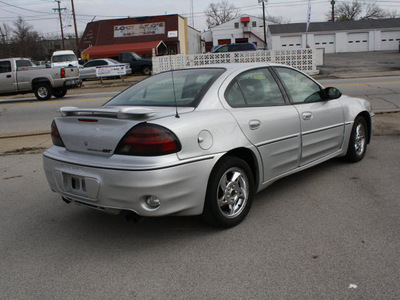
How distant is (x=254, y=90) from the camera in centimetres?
425

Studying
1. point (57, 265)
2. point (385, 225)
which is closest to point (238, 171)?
point (385, 225)

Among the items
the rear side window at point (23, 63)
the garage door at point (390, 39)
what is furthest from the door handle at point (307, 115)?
the garage door at point (390, 39)

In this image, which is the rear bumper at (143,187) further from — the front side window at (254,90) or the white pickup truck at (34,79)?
the white pickup truck at (34,79)

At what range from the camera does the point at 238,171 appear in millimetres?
→ 3795

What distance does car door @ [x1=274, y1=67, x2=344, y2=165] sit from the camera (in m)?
4.61

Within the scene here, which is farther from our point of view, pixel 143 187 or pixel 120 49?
pixel 120 49

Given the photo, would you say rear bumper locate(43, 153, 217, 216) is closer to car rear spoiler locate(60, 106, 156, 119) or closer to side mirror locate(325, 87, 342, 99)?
car rear spoiler locate(60, 106, 156, 119)

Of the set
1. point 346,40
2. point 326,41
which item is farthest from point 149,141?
point 346,40

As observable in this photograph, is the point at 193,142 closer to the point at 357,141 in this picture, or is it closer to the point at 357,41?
the point at 357,141

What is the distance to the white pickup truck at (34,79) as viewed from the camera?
16625 mm

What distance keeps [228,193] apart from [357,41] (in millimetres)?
59464

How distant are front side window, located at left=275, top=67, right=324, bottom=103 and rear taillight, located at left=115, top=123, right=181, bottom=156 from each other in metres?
1.95

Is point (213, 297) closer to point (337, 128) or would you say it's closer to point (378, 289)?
point (378, 289)

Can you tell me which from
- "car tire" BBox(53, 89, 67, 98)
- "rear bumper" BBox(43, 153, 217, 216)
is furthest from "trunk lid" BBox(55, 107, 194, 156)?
"car tire" BBox(53, 89, 67, 98)
